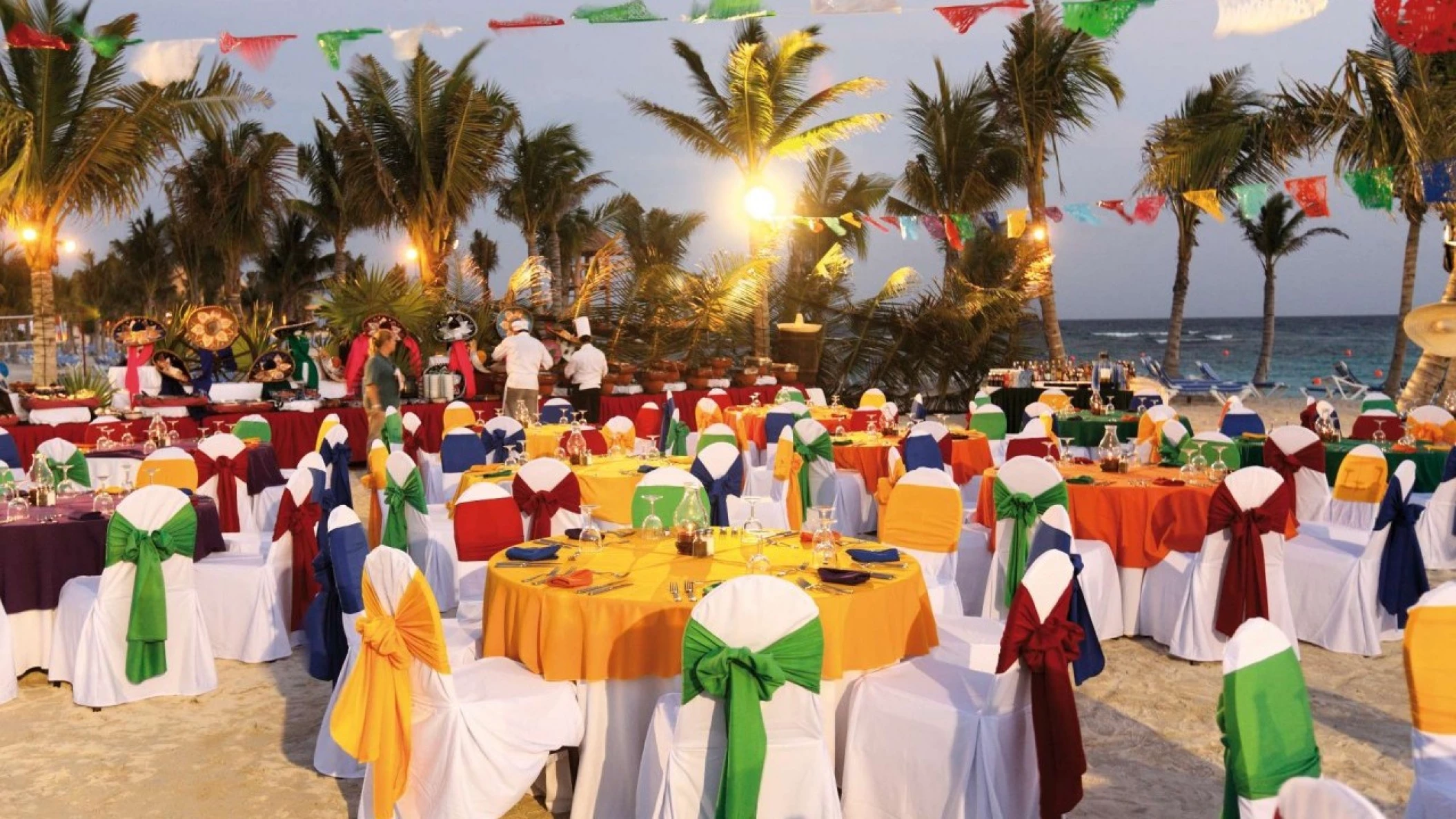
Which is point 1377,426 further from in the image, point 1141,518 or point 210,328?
point 210,328

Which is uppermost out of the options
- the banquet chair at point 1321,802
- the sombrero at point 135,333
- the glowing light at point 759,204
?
the glowing light at point 759,204

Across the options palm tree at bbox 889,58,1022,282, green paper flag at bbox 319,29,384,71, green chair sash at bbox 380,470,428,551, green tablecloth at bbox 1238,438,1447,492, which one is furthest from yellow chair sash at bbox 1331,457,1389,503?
palm tree at bbox 889,58,1022,282

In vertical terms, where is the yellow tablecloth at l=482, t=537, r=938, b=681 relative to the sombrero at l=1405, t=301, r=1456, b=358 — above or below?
below

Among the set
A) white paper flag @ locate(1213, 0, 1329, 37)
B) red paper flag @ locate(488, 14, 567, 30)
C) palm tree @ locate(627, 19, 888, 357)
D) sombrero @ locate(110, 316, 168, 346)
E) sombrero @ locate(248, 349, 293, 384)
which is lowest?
sombrero @ locate(248, 349, 293, 384)

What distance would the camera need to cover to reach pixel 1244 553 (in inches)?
212

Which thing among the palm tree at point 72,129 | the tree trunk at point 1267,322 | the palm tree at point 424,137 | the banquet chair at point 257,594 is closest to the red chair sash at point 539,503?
the banquet chair at point 257,594

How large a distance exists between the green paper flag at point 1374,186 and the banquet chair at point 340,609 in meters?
11.0

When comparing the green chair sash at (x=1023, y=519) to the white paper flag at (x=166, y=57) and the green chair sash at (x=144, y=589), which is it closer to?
the green chair sash at (x=144, y=589)

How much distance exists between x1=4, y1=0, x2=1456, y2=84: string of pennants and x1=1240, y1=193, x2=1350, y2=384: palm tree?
67.8 ft

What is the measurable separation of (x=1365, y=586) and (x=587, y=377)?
369 inches

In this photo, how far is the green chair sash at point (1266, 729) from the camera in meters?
2.47

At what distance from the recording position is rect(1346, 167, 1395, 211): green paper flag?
1155 centimetres

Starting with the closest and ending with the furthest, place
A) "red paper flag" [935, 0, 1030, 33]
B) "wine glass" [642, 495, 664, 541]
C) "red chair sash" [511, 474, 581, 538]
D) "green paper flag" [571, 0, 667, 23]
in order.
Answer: "wine glass" [642, 495, 664, 541], "red chair sash" [511, 474, 581, 538], "green paper flag" [571, 0, 667, 23], "red paper flag" [935, 0, 1030, 33]

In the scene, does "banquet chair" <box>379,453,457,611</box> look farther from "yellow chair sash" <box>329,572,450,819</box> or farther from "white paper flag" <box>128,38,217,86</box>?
"white paper flag" <box>128,38,217,86</box>
